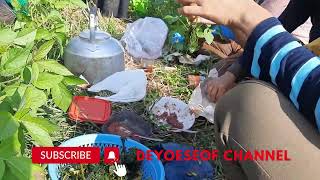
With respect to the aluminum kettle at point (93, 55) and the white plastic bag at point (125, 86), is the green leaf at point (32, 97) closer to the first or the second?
the white plastic bag at point (125, 86)

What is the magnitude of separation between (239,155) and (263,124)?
13cm

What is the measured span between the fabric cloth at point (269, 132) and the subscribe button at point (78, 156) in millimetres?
658

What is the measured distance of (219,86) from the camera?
1933 millimetres

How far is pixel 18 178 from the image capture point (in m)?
1.11

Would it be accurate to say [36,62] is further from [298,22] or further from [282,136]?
[298,22]

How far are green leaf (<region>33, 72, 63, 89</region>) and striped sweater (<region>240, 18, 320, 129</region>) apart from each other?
2.07 feet

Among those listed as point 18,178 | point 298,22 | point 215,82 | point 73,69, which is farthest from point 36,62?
point 298,22

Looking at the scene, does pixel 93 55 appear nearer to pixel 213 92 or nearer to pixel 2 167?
pixel 213 92

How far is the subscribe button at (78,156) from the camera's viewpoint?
65.9 inches

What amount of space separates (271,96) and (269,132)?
0.32 feet

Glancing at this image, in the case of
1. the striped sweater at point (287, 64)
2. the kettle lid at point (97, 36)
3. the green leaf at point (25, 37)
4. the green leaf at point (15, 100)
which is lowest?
the kettle lid at point (97, 36)

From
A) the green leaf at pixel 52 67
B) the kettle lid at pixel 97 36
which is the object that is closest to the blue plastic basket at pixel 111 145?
the green leaf at pixel 52 67
